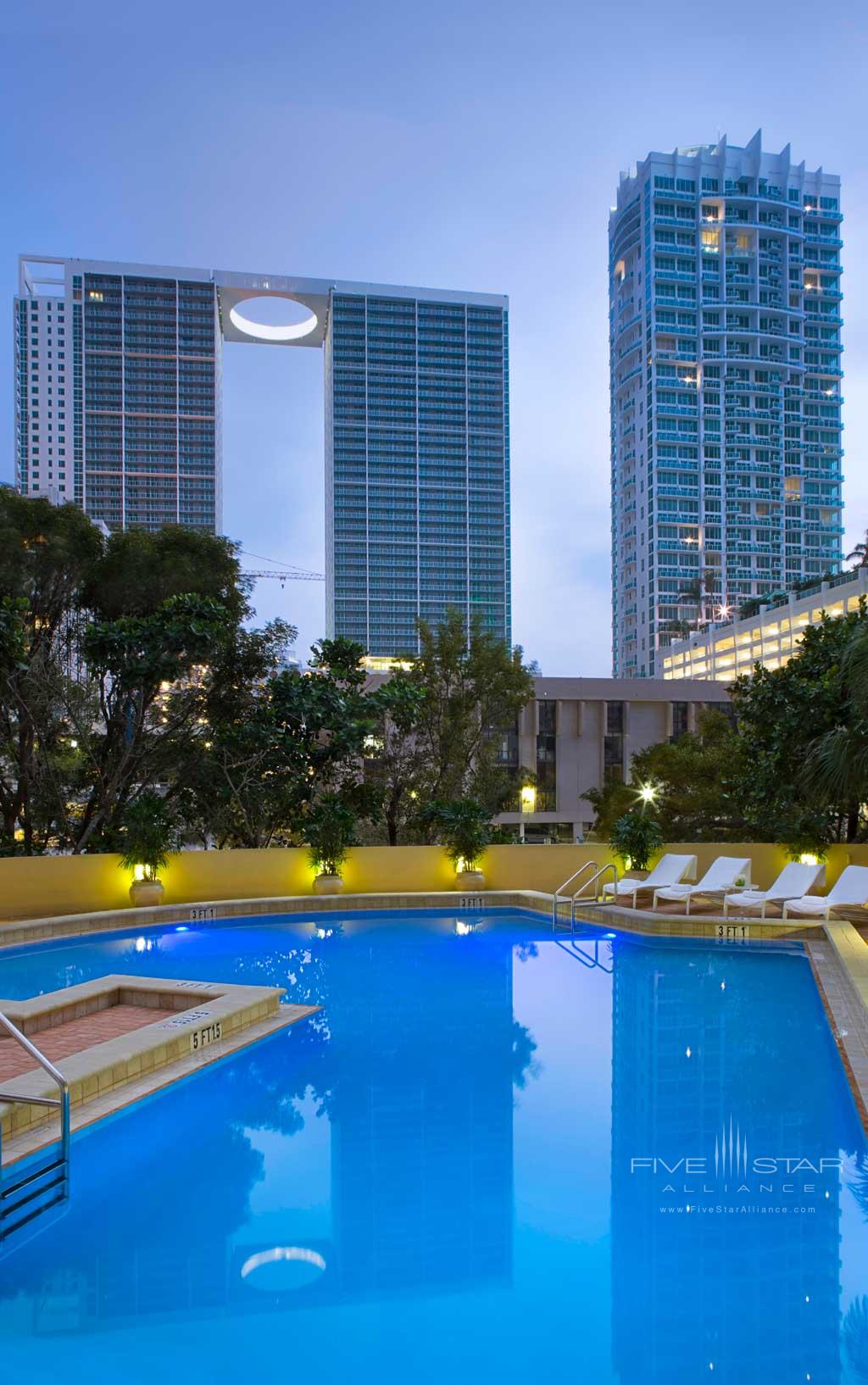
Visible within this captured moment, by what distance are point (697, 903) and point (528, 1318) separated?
29.1 ft

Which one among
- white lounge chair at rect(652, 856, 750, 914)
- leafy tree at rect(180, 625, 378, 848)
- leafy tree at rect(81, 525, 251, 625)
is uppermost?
leafy tree at rect(81, 525, 251, 625)

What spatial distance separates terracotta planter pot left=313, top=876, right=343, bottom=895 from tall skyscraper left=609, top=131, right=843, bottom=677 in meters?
72.2

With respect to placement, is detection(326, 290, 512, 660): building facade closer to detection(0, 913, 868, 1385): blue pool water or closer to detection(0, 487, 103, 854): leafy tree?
detection(0, 487, 103, 854): leafy tree

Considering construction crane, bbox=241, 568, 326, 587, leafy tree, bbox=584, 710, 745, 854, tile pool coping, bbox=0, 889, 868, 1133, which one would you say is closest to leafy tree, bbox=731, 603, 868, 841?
tile pool coping, bbox=0, 889, 868, 1133

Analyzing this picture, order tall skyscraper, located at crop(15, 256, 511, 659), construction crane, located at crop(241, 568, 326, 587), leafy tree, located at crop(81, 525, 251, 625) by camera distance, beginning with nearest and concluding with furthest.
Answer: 1. leafy tree, located at crop(81, 525, 251, 625)
2. tall skyscraper, located at crop(15, 256, 511, 659)
3. construction crane, located at crop(241, 568, 326, 587)

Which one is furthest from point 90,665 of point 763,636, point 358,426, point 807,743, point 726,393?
point 358,426

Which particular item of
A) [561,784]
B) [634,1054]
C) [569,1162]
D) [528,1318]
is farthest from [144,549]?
[561,784]

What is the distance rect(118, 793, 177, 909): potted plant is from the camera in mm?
12250

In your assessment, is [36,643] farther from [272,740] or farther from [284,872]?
[284,872]

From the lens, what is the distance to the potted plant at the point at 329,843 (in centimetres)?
1321

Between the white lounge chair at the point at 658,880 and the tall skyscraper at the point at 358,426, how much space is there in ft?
259

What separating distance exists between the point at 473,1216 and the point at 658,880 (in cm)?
845

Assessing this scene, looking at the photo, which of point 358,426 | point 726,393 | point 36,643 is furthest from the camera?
point 358,426

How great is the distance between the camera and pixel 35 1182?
4.39 meters
